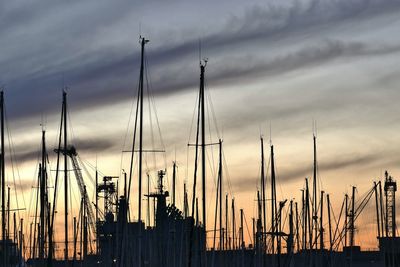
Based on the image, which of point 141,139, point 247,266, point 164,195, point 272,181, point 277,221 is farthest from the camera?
point 164,195

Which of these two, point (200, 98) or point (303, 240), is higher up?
point (200, 98)

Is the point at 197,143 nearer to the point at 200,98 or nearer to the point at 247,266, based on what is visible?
the point at 200,98

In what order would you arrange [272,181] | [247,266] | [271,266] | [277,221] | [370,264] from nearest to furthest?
[272,181] < [277,221] < [271,266] < [247,266] < [370,264]

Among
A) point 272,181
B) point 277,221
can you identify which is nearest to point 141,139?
point 272,181

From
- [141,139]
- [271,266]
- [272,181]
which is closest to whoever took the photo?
[141,139]

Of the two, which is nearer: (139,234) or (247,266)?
(139,234)

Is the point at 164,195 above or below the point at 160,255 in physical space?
above

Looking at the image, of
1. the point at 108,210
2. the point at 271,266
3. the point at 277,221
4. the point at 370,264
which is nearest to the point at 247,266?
the point at 271,266

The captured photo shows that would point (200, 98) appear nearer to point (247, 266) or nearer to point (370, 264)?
point (247, 266)

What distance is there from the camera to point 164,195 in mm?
140000

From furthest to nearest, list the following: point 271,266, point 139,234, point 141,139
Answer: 1. point 271,266
2. point 139,234
3. point 141,139

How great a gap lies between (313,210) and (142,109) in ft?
118

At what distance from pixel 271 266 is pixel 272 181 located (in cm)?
1538

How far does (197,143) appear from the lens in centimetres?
6031
